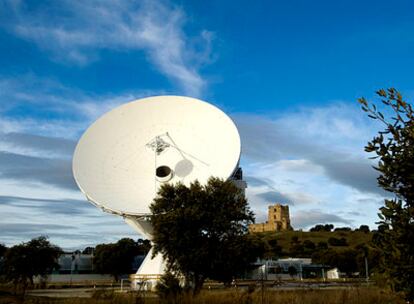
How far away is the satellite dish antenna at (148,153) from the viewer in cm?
3922

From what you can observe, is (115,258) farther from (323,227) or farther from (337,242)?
(323,227)

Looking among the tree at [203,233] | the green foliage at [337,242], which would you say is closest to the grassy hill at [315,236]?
the green foliage at [337,242]

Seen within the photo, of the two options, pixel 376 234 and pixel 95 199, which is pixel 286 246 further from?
pixel 376 234

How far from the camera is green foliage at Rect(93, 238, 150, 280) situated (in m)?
88.3

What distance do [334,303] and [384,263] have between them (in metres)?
11.2

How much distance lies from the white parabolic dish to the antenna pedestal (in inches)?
88.2

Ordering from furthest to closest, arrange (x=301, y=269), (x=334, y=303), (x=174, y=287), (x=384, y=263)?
(x=301, y=269)
(x=174, y=287)
(x=334, y=303)
(x=384, y=263)

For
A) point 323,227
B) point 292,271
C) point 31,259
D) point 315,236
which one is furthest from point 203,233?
point 323,227

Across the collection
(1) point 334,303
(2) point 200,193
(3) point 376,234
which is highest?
(2) point 200,193

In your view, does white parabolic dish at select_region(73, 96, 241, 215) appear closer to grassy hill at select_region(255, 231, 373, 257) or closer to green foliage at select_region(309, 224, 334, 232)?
grassy hill at select_region(255, 231, 373, 257)

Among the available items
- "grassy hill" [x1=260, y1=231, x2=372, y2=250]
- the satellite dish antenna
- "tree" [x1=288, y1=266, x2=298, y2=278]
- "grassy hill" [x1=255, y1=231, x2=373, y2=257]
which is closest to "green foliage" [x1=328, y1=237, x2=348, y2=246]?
"grassy hill" [x1=255, y1=231, x2=373, y2=257]

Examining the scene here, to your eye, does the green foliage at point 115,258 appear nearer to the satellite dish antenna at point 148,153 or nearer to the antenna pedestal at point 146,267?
the antenna pedestal at point 146,267

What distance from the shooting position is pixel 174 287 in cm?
2411

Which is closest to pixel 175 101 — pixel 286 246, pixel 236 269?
pixel 236 269
